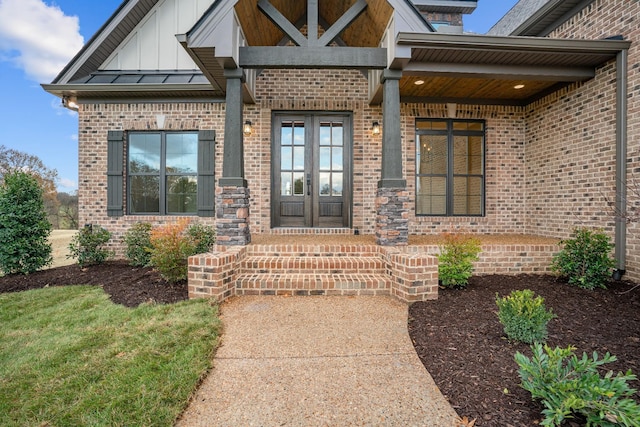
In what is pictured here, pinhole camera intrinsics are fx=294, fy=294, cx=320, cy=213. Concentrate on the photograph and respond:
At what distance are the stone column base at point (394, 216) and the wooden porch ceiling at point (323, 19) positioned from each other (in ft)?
8.64

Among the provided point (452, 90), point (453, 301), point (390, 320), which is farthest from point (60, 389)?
point (452, 90)

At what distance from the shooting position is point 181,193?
20.2 feet

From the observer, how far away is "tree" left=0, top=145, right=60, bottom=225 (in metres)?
12.6

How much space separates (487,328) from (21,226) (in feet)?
23.7

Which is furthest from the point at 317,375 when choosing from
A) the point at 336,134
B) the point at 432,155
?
the point at 432,155

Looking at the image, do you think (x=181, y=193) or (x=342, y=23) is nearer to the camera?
(x=342, y=23)

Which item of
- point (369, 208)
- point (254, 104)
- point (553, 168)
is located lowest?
point (369, 208)

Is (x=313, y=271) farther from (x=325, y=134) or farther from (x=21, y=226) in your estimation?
(x=21, y=226)

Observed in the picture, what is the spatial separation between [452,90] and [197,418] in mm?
6287

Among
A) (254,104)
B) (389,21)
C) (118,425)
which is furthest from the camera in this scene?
(254,104)

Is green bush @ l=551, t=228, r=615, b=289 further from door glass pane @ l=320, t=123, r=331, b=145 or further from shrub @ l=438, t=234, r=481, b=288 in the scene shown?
door glass pane @ l=320, t=123, r=331, b=145

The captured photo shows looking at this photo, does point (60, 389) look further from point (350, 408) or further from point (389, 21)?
point (389, 21)

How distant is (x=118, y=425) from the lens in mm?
1608

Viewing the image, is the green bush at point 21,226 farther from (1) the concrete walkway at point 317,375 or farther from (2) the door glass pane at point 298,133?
(2) the door glass pane at point 298,133
